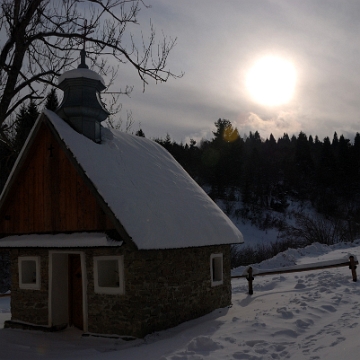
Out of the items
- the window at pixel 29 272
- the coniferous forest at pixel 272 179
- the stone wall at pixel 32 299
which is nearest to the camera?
the stone wall at pixel 32 299

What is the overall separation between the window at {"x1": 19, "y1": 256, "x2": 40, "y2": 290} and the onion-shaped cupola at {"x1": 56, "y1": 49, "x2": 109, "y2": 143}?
A: 3.74m

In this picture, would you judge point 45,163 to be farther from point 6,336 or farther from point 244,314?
point 244,314

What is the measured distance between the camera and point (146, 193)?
31.9ft

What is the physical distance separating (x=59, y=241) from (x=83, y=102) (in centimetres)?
382

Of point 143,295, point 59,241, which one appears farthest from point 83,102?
point 143,295

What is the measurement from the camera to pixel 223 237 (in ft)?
36.1

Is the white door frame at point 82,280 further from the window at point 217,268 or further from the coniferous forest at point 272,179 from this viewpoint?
the coniferous forest at point 272,179

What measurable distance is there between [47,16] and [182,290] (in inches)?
304

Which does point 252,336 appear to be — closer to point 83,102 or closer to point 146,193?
point 146,193

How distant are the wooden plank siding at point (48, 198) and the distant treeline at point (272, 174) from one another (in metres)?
36.6

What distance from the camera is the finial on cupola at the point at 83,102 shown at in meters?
10.5

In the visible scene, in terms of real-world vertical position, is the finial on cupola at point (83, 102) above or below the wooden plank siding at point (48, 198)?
above

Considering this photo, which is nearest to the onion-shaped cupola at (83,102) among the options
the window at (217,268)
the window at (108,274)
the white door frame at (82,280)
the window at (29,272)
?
the white door frame at (82,280)

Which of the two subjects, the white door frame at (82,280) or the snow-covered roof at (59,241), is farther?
the white door frame at (82,280)
